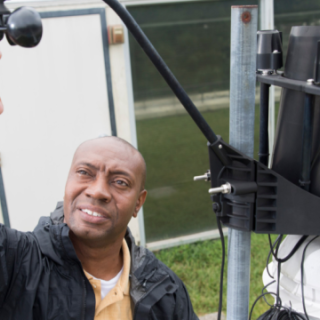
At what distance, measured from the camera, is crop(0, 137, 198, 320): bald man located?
4.56 ft

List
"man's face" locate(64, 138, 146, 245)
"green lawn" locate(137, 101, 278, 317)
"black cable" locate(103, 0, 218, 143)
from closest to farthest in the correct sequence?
"black cable" locate(103, 0, 218, 143), "man's face" locate(64, 138, 146, 245), "green lawn" locate(137, 101, 278, 317)

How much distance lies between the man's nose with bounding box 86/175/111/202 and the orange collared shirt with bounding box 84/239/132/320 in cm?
28

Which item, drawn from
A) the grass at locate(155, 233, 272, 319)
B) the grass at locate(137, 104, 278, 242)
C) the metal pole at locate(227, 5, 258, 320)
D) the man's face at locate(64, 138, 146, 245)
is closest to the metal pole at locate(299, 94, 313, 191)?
the metal pole at locate(227, 5, 258, 320)

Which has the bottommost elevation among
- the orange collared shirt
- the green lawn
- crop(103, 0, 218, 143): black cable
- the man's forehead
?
the green lawn

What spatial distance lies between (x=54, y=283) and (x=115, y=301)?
0.23 meters

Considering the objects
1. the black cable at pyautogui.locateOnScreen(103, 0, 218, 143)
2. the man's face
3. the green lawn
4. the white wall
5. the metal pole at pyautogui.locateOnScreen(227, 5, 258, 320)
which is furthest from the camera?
the green lawn

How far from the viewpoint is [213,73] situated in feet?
13.4

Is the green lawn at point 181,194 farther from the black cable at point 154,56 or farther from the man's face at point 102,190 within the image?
the black cable at point 154,56

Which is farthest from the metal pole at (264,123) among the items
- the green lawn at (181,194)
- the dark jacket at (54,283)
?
the green lawn at (181,194)

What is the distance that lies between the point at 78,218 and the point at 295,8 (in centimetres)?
346

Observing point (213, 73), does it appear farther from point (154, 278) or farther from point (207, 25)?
point (154, 278)

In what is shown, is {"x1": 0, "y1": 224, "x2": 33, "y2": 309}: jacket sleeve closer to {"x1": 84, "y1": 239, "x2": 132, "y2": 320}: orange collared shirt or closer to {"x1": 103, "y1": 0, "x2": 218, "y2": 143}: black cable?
{"x1": 84, "y1": 239, "x2": 132, "y2": 320}: orange collared shirt

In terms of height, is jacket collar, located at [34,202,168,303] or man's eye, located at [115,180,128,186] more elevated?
man's eye, located at [115,180,128,186]

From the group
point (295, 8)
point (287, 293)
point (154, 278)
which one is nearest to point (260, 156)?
point (287, 293)
